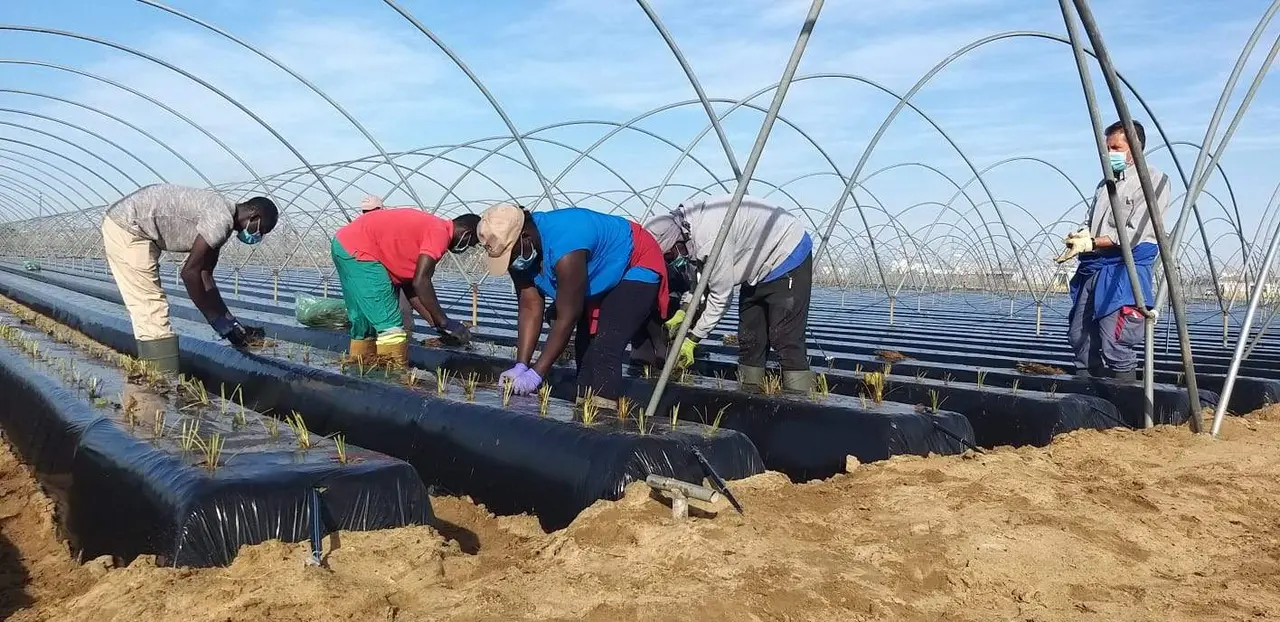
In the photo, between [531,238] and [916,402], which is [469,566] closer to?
[531,238]

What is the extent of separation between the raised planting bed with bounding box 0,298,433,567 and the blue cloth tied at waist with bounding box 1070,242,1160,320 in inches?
175

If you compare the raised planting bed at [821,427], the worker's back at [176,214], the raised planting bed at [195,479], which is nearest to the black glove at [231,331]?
the worker's back at [176,214]

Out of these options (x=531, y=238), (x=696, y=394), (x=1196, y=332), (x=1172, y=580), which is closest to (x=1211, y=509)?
(x=1172, y=580)

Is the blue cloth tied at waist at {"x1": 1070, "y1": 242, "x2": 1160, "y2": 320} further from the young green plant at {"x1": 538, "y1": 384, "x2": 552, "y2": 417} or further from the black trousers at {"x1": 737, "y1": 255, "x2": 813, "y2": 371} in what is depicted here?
the young green plant at {"x1": 538, "y1": 384, "x2": 552, "y2": 417}

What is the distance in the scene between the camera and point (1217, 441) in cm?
409

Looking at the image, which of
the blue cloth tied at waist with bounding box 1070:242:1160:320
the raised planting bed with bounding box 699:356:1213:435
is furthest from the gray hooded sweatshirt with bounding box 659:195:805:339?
the blue cloth tied at waist with bounding box 1070:242:1160:320

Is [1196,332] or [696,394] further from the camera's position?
[1196,332]

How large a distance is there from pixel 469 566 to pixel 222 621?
2.14ft

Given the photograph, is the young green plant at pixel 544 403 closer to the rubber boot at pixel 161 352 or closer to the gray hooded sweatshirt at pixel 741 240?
the gray hooded sweatshirt at pixel 741 240

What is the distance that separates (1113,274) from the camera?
5367mm

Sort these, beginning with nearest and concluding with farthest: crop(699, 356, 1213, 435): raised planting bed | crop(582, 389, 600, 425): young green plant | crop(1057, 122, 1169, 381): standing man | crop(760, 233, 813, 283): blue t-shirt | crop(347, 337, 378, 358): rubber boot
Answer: crop(582, 389, 600, 425): young green plant → crop(699, 356, 1213, 435): raised planting bed → crop(760, 233, 813, 283): blue t-shirt → crop(1057, 122, 1169, 381): standing man → crop(347, 337, 378, 358): rubber boot

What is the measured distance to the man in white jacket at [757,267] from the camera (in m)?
4.63

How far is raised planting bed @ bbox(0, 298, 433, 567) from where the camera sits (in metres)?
2.46

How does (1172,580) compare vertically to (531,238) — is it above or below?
below
